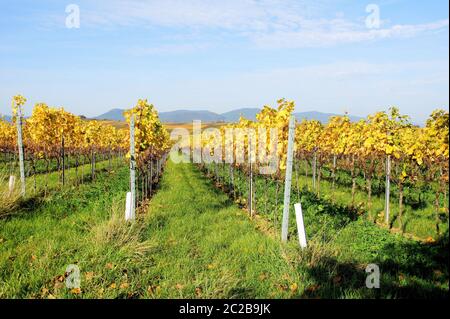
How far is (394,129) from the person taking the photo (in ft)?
29.2

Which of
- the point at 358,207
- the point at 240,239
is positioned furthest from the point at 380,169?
the point at 240,239

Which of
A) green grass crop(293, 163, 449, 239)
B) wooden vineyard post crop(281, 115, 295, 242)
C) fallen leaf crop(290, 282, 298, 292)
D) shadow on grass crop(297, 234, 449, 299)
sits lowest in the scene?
green grass crop(293, 163, 449, 239)

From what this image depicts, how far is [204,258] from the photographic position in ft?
18.8

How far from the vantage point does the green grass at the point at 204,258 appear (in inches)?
171

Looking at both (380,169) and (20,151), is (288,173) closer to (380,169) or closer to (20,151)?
(380,169)

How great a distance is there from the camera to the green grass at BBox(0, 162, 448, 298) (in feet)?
14.3

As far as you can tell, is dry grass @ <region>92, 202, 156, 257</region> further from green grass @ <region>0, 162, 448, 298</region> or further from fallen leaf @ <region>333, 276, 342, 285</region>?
fallen leaf @ <region>333, 276, 342, 285</region>

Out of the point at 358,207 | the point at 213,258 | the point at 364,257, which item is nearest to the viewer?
the point at 364,257
